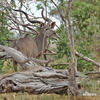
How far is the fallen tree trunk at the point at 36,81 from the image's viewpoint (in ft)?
20.0

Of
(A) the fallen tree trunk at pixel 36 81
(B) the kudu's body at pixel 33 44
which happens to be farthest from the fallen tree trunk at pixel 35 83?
(B) the kudu's body at pixel 33 44

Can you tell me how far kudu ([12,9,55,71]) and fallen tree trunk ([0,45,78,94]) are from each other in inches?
79.1

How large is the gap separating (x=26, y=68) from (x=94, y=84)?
140 cm

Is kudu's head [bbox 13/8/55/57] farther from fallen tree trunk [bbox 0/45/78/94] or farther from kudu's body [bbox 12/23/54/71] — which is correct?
fallen tree trunk [bbox 0/45/78/94]

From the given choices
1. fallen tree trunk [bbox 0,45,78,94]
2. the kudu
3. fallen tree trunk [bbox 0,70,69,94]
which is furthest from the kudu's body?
fallen tree trunk [bbox 0,70,69,94]

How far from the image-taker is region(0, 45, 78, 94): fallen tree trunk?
6109mm

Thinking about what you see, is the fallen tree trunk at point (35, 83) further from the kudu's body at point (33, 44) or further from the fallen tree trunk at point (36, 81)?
the kudu's body at point (33, 44)

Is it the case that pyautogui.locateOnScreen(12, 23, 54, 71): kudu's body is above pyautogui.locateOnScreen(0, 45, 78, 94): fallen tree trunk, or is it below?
above

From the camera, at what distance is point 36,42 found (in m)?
9.69

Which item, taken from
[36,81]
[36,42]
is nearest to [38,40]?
[36,42]

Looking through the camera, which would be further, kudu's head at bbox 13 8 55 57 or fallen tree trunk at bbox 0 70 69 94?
kudu's head at bbox 13 8 55 57

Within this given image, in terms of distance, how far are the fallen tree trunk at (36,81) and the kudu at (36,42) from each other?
201 cm

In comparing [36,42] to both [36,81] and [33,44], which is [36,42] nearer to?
[33,44]

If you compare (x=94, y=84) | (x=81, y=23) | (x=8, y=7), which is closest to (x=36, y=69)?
(x=94, y=84)
